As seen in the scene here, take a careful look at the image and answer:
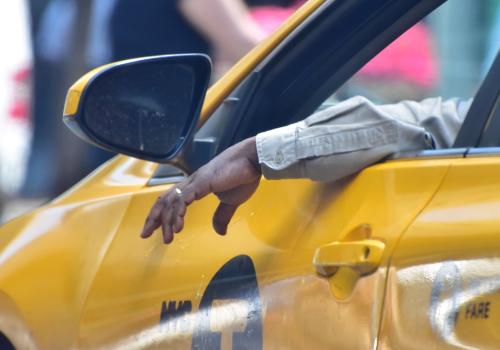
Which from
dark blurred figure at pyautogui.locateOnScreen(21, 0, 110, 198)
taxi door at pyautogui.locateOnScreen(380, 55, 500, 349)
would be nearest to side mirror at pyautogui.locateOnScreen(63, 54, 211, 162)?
taxi door at pyautogui.locateOnScreen(380, 55, 500, 349)

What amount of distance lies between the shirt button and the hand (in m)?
0.10

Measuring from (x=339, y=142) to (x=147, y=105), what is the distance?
55 centimetres

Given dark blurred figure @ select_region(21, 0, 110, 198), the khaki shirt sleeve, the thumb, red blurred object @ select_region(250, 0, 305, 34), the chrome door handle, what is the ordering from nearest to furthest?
the chrome door handle
the khaki shirt sleeve
the thumb
red blurred object @ select_region(250, 0, 305, 34)
dark blurred figure @ select_region(21, 0, 110, 198)

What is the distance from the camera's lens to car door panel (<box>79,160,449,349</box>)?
79.5 inches

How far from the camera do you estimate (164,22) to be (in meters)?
5.28

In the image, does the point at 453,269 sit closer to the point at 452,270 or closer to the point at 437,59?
the point at 452,270

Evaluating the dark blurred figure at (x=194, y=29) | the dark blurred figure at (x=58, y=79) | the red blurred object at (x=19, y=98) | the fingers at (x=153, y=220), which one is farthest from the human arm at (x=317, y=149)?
the red blurred object at (x=19, y=98)

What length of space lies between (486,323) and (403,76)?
1729 mm

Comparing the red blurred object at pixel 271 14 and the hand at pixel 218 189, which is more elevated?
the hand at pixel 218 189

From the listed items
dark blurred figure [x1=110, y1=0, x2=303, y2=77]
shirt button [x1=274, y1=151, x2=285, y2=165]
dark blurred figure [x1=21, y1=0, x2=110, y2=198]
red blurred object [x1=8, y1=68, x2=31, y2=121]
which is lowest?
red blurred object [x1=8, y1=68, x2=31, y2=121]

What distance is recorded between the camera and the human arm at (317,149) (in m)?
2.13

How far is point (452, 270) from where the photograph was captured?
73.4 inches

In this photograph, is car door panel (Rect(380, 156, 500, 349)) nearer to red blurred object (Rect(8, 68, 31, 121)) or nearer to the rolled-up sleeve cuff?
the rolled-up sleeve cuff

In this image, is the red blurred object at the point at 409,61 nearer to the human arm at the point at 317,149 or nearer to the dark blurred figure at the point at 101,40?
the human arm at the point at 317,149
